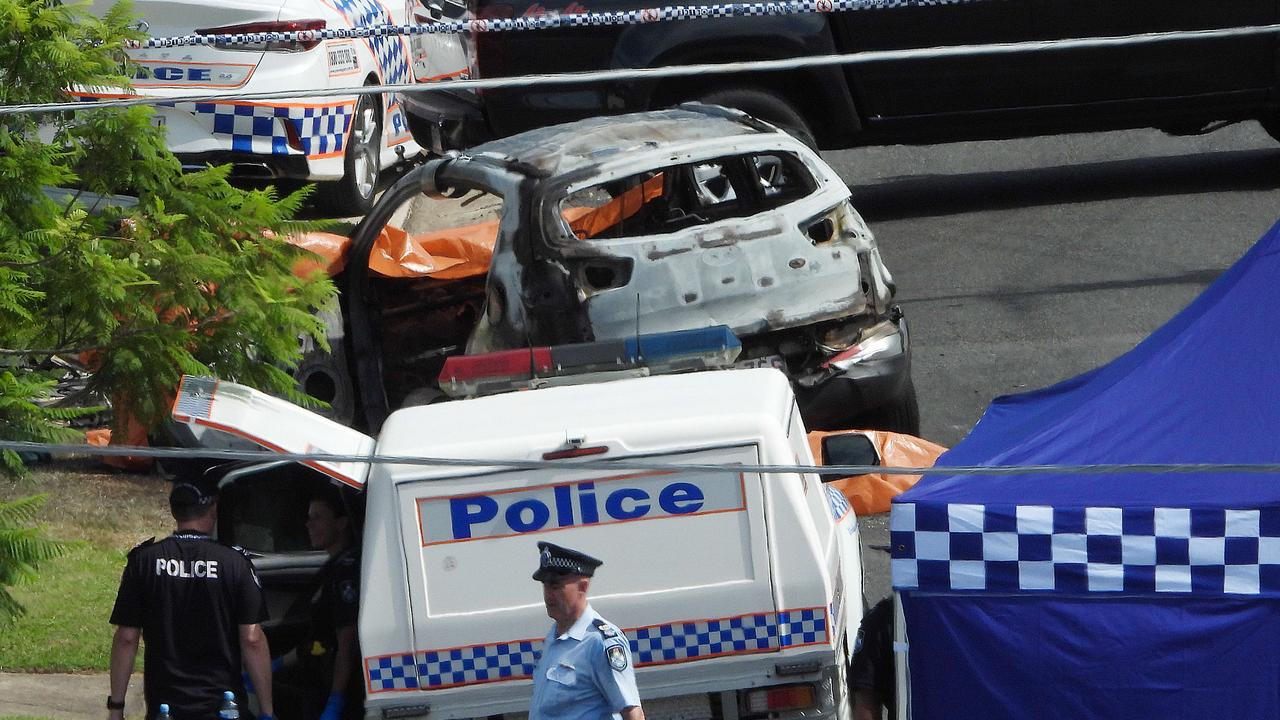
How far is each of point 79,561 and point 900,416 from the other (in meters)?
3.93

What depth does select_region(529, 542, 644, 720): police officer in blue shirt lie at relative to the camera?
4281 millimetres

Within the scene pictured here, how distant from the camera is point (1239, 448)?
14.7 feet

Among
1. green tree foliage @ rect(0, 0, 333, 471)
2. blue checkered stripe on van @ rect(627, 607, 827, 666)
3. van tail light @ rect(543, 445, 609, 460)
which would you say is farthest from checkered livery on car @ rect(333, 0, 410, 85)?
blue checkered stripe on van @ rect(627, 607, 827, 666)

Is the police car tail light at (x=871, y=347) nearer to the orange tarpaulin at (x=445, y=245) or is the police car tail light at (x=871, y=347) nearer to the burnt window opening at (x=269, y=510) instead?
the orange tarpaulin at (x=445, y=245)


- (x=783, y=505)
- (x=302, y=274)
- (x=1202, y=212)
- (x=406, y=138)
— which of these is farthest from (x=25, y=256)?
(x=1202, y=212)

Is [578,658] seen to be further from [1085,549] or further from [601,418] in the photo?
[1085,549]

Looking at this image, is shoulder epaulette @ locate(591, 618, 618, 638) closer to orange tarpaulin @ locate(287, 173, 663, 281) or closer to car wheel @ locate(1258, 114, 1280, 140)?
orange tarpaulin @ locate(287, 173, 663, 281)

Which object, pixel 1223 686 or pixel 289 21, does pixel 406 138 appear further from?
pixel 1223 686

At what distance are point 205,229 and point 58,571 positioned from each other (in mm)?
2261

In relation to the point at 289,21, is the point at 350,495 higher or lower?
lower

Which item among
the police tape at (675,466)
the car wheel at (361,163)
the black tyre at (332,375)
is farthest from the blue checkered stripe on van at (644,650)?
the car wheel at (361,163)

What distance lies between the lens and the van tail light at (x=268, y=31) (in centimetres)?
972

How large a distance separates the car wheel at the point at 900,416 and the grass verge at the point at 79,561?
3432 mm

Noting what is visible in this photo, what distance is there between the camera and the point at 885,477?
25.0 ft
